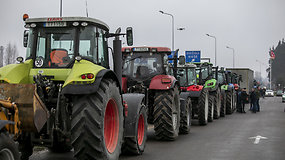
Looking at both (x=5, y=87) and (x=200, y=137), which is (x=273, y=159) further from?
(x=5, y=87)

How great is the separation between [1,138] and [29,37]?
3284 millimetres

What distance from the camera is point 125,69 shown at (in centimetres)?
1338

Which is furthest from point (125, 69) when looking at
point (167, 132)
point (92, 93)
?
point (92, 93)

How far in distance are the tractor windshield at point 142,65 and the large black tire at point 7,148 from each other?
7844 mm

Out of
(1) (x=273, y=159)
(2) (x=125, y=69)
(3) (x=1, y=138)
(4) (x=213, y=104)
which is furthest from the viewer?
(4) (x=213, y=104)

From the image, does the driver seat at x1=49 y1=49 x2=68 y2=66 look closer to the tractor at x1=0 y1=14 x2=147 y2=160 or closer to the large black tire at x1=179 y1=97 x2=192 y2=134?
the tractor at x1=0 y1=14 x2=147 y2=160

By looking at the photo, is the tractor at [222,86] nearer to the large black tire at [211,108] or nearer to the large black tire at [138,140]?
the large black tire at [211,108]

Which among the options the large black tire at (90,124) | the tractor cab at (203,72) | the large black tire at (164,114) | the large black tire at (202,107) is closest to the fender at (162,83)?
the large black tire at (164,114)

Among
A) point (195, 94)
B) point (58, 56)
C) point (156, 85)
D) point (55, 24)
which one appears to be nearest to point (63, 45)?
point (58, 56)

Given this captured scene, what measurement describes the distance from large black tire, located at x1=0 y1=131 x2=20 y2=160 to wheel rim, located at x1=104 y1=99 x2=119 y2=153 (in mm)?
2425

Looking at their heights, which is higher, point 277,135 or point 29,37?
point 29,37

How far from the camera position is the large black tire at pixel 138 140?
9617mm

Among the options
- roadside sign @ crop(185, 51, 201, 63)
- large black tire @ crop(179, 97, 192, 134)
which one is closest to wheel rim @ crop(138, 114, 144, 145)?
large black tire @ crop(179, 97, 192, 134)

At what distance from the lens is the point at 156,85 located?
12492mm
